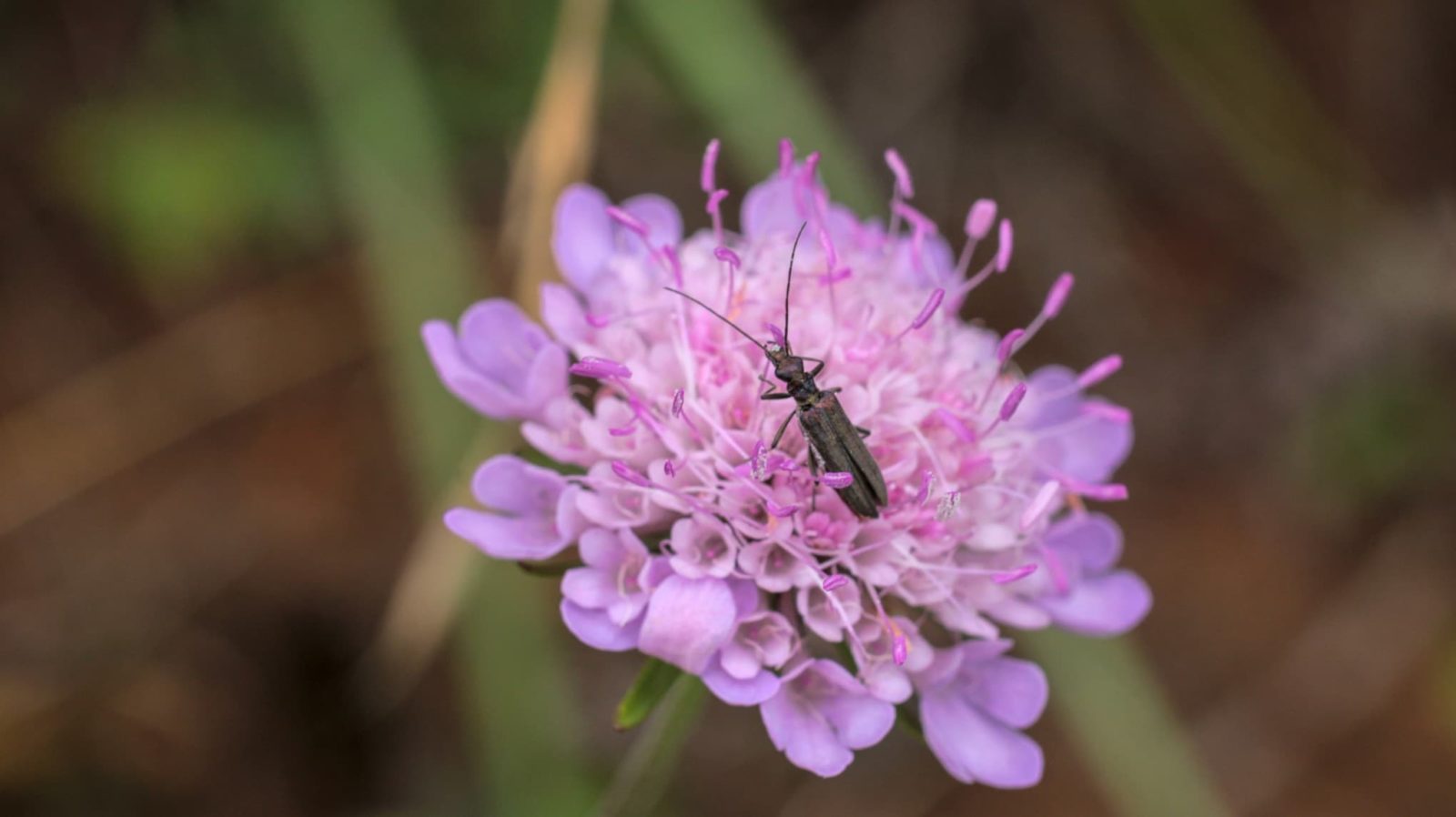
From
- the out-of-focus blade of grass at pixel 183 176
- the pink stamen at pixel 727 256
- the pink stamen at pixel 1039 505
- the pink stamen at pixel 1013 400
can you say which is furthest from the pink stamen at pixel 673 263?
the out-of-focus blade of grass at pixel 183 176

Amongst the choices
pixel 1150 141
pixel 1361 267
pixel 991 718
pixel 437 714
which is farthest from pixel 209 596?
pixel 1361 267

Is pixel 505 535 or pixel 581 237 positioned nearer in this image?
pixel 505 535

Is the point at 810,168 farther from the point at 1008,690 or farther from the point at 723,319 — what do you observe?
the point at 1008,690

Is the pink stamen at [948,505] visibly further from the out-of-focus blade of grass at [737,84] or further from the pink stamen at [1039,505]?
the out-of-focus blade of grass at [737,84]

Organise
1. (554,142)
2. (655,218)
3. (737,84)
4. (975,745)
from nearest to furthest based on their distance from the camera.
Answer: (975,745)
(655,218)
(554,142)
(737,84)

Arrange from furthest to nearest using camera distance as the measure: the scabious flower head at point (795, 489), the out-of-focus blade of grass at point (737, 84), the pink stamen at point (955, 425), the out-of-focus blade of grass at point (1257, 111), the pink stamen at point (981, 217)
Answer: the out-of-focus blade of grass at point (1257, 111) → the out-of-focus blade of grass at point (737, 84) → the pink stamen at point (981, 217) → the pink stamen at point (955, 425) → the scabious flower head at point (795, 489)

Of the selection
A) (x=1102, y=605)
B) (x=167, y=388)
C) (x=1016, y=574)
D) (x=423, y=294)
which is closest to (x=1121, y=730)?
(x=1102, y=605)
